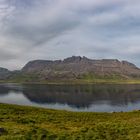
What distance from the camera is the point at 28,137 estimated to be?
2661 cm

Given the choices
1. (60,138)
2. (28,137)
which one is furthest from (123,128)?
(28,137)

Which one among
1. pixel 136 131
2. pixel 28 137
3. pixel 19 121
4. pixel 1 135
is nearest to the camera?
pixel 28 137

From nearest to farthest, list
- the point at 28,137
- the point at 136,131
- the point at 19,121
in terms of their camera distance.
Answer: the point at 28,137
the point at 136,131
the point at 19,121

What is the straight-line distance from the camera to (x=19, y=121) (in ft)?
134

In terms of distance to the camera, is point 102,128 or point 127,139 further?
point 102,128

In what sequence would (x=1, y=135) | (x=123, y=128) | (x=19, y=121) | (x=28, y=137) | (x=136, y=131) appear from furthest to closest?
(x=19, y=121) < (x=123, y=128) < (x=136, y=131) < (x=1, y=135) < (x=28, y=137)

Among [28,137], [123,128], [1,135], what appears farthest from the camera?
[123,128]

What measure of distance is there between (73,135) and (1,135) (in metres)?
7.14

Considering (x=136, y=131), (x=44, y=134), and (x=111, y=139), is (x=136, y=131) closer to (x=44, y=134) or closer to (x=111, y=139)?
Result: (x=111, y=139)

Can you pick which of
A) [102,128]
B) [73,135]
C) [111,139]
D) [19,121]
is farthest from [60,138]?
[19,121]

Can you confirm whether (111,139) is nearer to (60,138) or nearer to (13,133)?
(60,138)

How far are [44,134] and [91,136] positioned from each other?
4728 millimetres

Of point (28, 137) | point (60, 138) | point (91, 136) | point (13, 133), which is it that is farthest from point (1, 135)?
point (91, 136)

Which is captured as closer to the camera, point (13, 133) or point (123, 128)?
point (13, 133)
